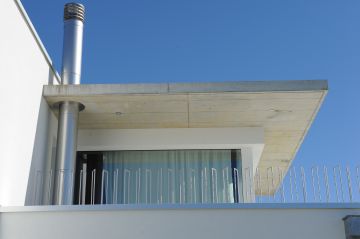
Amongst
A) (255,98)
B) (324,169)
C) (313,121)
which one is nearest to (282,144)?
(313,121)

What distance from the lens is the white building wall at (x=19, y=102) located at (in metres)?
8.97

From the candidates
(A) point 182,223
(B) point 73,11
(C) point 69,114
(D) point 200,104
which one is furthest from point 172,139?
(A) point 182,223

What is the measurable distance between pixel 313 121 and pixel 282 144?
1716 millimetres

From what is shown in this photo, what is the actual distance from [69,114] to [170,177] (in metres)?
2.60

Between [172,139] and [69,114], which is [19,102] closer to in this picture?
[69,114]

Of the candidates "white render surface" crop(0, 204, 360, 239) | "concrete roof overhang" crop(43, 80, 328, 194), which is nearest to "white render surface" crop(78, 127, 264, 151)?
"concrete roof overhang" crop(43, 80, 328, 194)

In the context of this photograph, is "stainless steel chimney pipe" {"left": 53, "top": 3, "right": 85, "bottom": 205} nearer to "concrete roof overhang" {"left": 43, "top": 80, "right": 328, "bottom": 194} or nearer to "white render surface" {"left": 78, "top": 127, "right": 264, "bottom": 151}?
"concrete roof overhang" {"left": 43, "top": 80, "right": 328, "bottom": 194}

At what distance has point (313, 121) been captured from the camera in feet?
40.5

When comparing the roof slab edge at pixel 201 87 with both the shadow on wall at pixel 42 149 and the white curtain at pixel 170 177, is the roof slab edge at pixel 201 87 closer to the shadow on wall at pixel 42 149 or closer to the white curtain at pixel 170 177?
the shadow on wall at pixel 42 149

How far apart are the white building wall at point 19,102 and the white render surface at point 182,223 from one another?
85 cm

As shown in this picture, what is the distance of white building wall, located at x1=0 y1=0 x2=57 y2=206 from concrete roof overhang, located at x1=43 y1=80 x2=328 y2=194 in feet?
1.89

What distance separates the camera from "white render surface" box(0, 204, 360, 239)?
8.34 m

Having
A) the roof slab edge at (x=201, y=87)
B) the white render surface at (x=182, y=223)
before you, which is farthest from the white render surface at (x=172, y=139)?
the white render surface at (x=182, y=223)

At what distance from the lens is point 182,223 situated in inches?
330
